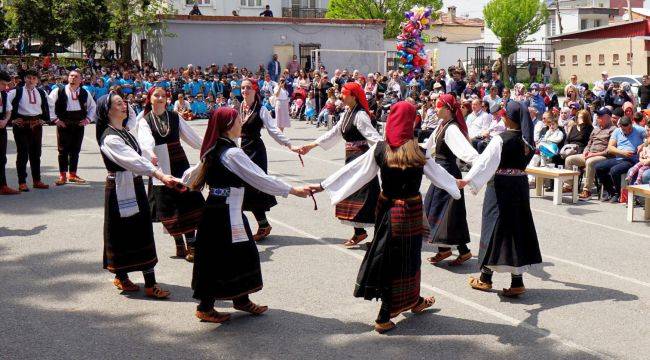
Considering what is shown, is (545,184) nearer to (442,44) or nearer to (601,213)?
(601,213)

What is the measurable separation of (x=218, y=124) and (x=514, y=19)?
209ft

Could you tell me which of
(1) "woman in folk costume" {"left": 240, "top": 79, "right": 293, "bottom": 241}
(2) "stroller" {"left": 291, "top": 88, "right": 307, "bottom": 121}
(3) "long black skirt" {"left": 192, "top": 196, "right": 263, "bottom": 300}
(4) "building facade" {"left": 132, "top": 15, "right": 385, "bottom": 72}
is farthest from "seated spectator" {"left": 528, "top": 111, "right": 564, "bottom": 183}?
(4) "building facade" {"left": 132, "top": 15, "right": 385, "bottom": 72}

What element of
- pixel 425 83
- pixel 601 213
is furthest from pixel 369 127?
pixel 425 83

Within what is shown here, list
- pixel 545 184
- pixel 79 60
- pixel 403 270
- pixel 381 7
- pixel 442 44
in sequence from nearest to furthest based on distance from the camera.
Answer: pixel 403 270, pixel 545 184, pixel 79 60, pixel 442 44, pixel 381 7

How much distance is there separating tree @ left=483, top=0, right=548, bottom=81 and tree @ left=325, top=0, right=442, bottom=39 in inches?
229

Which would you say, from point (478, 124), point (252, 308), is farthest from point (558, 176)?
point (252, 308)

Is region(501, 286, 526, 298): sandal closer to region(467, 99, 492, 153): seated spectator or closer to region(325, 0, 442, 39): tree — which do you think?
region(467, 99, 492, 153): seated spectator

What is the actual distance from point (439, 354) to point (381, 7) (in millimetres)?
62269

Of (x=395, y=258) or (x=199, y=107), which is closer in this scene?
(x=395, y=258)

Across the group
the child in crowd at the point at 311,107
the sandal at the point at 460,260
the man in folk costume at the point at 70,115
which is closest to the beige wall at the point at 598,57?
the child in crowd at the point at 311,107

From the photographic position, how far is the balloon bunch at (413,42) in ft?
89.0

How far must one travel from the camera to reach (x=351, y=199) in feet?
29.8

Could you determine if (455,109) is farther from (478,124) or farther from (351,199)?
(478,124)

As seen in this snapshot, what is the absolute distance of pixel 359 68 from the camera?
1607 inches
